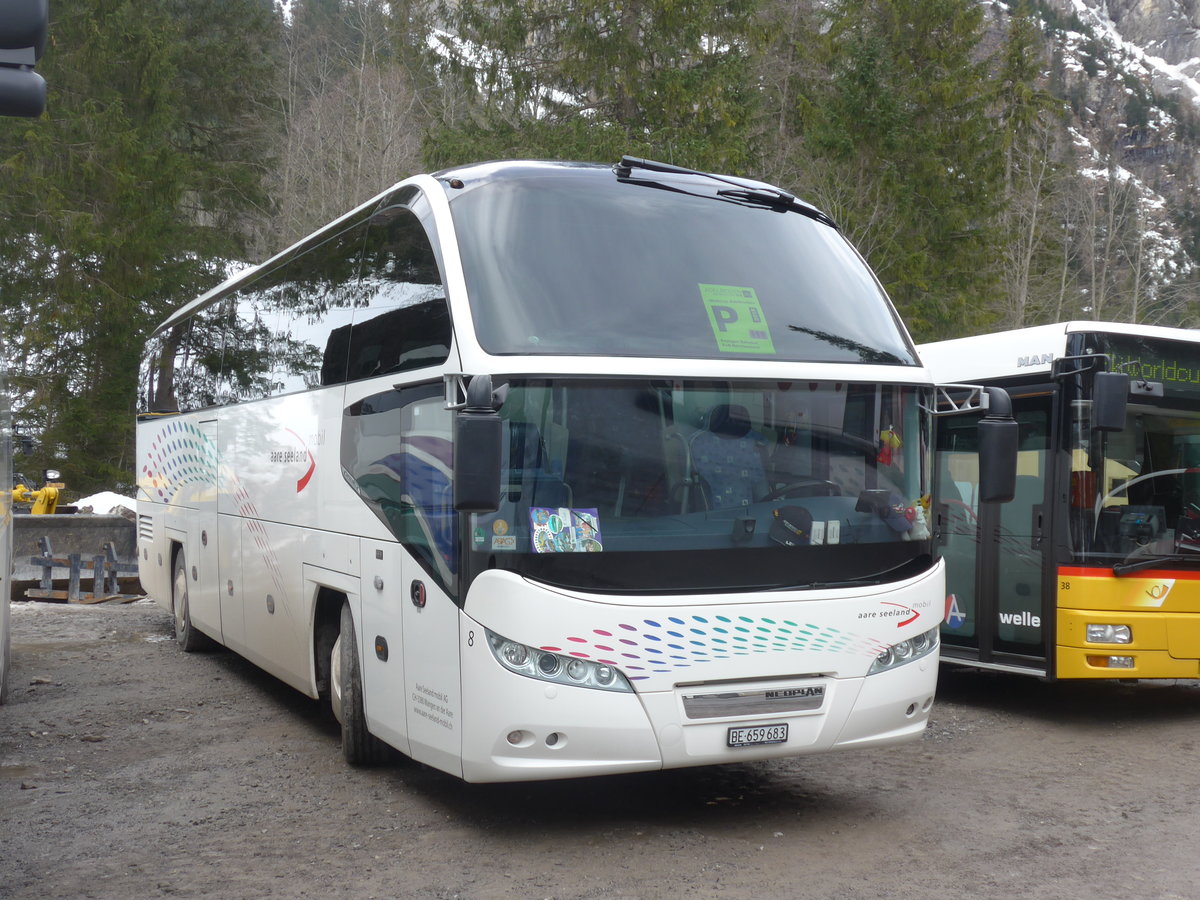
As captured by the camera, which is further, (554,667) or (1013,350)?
(1013,350)

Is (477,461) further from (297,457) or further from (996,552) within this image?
(996,552)

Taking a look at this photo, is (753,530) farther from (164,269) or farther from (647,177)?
(164,269)

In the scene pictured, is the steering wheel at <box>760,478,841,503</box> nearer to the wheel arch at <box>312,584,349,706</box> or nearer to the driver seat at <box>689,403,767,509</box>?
the driver seat at <box>689,403,767,509</box>

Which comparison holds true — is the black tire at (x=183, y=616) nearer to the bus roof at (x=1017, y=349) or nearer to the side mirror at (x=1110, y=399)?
the bus roof at (x=1017, y=349)

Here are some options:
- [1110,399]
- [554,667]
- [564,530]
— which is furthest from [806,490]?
[1110,399]

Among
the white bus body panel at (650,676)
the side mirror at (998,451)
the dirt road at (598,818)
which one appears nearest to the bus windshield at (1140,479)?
the dirt road at (598,818)

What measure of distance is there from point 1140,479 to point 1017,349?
1323mm

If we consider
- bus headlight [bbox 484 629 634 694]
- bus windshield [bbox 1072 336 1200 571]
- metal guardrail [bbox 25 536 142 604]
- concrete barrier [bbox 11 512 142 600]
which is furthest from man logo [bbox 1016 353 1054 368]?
concrete barrier [bbox 11 512 142 600]

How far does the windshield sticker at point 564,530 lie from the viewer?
19.2 ft

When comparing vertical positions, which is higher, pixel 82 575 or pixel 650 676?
pixel 650 676

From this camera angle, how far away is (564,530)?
5895 millimetres

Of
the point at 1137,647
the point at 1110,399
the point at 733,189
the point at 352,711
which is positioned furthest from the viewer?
the point at 1137,647

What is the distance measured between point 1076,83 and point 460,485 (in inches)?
4422

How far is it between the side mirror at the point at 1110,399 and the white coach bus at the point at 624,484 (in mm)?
1988
